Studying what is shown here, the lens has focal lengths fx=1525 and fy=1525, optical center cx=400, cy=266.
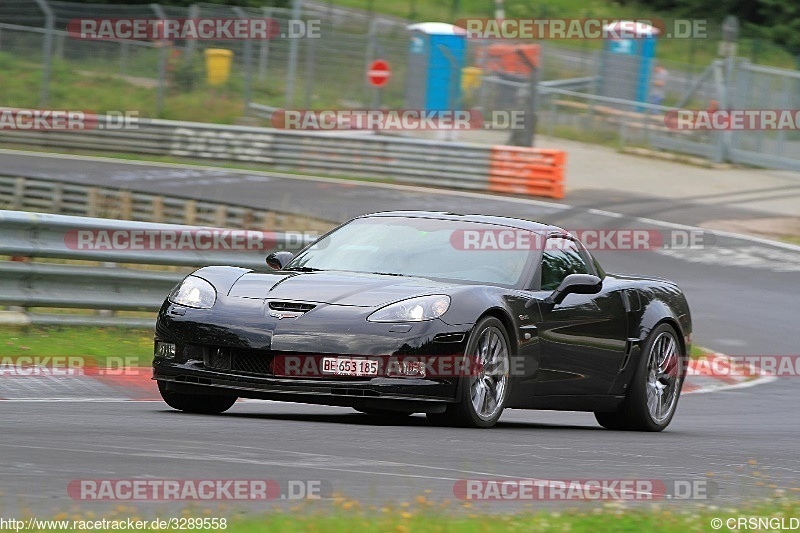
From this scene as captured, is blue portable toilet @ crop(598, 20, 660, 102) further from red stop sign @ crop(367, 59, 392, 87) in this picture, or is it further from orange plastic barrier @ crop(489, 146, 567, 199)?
orange plastic barrier @ crop(489, 146, 567, 199)

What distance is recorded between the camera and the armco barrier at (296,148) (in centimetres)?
2858

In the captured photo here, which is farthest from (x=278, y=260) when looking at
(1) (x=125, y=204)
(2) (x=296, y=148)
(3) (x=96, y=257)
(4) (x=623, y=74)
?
(4) (x=623, y=74)

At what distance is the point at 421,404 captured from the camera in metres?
8.23

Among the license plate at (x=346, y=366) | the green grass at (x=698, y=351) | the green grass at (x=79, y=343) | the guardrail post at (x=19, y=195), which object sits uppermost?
the license plate at (x=346, y=366)

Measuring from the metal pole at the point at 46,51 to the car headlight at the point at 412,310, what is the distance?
966 inches

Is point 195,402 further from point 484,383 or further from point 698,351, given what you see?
point 698,351

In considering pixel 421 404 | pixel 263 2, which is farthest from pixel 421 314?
pixel 263 2

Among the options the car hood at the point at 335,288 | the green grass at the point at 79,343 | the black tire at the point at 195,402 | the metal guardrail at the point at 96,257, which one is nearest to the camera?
the car hood at the point at 335,288

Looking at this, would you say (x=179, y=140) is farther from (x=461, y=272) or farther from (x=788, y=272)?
(x=461, y=272)

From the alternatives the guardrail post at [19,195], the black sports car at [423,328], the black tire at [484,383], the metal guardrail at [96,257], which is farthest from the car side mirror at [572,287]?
the guardrail post at [19,195]

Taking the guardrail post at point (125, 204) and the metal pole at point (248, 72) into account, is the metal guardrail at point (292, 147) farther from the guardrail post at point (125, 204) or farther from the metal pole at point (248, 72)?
the guardrail post at point (125, 204)

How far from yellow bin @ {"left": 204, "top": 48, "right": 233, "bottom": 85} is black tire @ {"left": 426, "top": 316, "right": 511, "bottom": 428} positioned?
2502 centimetres

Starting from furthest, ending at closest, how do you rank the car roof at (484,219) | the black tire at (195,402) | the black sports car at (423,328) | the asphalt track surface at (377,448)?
the car roof at (484,219)
the black tire at (195,402)
the black sports car at (423,328)
the asphalt track surface at (377,448)

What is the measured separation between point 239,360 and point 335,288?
2.34 feet
